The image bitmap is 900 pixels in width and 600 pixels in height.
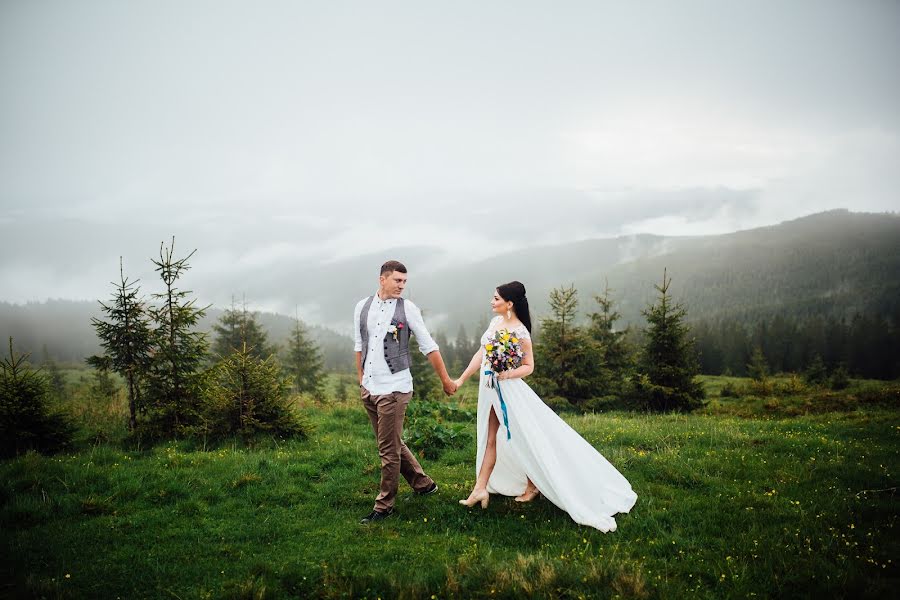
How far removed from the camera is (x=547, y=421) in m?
7.46

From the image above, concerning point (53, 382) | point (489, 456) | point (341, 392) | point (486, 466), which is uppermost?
point (489, 456)

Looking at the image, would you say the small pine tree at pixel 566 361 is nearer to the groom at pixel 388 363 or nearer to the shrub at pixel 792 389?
the shrub at pixel 792 389

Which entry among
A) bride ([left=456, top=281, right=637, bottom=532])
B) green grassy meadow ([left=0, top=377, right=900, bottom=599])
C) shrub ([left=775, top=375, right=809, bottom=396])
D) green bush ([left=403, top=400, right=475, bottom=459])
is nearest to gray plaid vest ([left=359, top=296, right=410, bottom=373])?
bride ([left=456, top=281, right=637, bottom=532])

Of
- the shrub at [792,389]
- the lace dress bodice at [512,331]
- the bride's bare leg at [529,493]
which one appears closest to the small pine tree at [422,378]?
the shrub at [792,389]

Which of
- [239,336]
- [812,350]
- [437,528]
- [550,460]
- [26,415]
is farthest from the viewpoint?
[812,350]

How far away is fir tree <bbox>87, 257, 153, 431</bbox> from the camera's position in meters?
10.8

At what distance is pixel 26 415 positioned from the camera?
10016 millimetres

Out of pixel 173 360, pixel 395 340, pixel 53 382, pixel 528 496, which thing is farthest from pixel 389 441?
pixel 53 382

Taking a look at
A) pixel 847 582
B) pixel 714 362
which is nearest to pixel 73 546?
pixel 847 582

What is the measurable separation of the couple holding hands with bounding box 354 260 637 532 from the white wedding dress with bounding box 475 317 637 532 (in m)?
0.02

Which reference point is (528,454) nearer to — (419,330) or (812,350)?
(419,330)

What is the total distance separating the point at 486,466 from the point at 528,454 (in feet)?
2.64

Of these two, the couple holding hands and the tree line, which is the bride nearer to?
the couple holding hands

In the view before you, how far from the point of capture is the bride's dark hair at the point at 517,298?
7.64m
